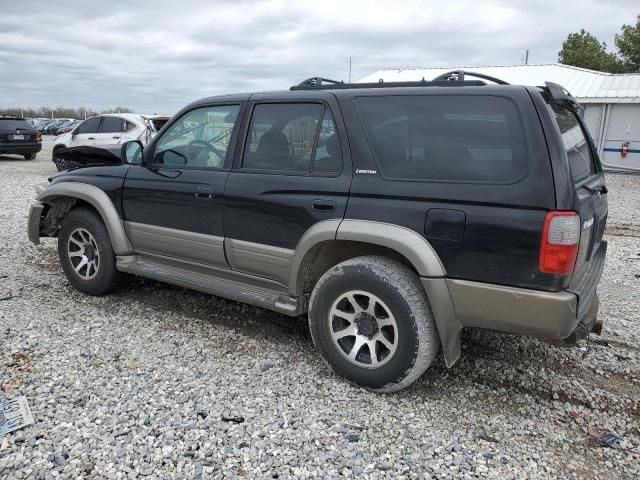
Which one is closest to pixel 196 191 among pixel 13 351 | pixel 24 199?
pixel 13 351

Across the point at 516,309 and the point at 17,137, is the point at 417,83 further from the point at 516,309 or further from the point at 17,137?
the point at 17,137

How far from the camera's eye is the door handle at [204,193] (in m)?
3.79

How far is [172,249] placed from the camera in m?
4.15

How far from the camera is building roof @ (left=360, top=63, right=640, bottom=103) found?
62.7 feet

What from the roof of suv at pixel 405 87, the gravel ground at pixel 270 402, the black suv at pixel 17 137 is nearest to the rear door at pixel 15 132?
the black suv at pixel 17 137

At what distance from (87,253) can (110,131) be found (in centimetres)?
1049

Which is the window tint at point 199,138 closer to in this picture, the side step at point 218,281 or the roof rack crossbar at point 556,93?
the side step at point 218,281

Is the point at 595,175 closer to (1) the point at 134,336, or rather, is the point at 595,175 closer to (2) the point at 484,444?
(2) the point at 484,444

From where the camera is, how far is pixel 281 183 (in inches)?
136

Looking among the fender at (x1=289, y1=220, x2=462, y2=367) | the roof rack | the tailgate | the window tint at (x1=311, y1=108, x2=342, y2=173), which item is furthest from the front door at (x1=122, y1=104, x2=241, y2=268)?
the tailgate

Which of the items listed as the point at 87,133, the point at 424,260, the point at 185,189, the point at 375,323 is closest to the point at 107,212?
the point at 185,189

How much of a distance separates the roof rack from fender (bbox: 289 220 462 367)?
92 cm

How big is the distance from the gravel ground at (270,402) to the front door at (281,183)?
756 mm

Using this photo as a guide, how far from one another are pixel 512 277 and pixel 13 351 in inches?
133
